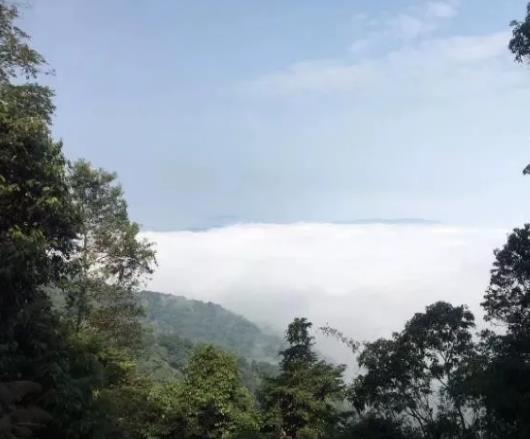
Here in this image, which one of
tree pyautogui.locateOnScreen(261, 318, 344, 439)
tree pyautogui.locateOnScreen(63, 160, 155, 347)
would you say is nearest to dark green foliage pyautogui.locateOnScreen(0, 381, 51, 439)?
tree pyautogui.locateOnScreen(63, 160, 155, 347)

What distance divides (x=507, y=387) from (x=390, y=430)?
11029 mm

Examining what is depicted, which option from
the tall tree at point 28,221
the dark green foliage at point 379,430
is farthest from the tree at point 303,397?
the tall tree at point 28,221

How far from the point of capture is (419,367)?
3072cm

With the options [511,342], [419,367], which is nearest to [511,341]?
[511,342]

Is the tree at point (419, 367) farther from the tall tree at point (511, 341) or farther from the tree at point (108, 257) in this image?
the tree at point (108, 257)

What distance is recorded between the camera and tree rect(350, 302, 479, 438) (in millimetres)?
30422

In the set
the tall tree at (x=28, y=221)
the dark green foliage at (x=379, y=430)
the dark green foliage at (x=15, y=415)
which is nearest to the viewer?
the dark green foliage at (x=15, y=415)

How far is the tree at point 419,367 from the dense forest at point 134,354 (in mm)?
70

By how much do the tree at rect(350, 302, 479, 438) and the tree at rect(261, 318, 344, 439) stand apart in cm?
398

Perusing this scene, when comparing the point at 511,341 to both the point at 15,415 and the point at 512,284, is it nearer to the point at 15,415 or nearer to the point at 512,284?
the point at 512,284

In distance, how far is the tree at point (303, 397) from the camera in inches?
1350

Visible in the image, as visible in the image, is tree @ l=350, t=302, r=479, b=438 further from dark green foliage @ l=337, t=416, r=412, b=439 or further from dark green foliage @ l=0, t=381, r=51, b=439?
dark green foliage @ l=0, t=381, r=51, b=439

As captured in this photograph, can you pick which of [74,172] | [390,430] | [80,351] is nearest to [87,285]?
[74,172]

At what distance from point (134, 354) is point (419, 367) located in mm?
15212
